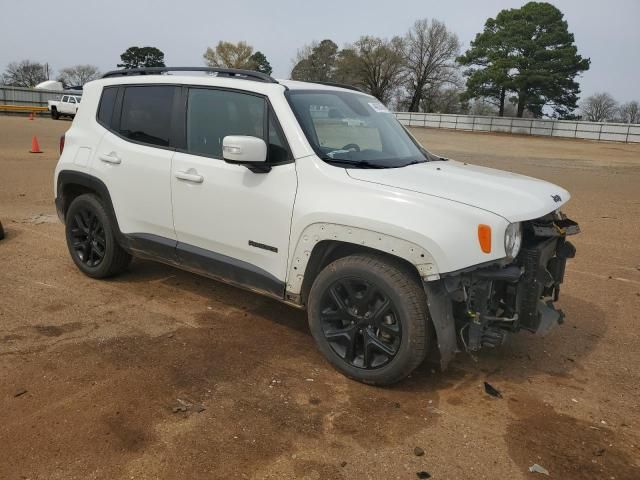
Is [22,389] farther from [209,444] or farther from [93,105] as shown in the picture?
[93,105]

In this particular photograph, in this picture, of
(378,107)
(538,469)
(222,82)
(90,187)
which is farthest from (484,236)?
(90,187)

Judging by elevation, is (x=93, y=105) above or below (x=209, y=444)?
above

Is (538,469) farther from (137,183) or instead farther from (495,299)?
(137,183)

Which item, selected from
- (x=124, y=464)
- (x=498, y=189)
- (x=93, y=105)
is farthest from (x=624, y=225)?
(x=124, y=464)

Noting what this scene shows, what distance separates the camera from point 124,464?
276 centimetres

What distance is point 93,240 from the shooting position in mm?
5320

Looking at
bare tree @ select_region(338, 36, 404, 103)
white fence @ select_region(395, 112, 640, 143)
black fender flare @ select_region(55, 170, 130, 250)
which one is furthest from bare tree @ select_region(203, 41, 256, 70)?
black fender flare @ select_region(55, 170, 130, 250)

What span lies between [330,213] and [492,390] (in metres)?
1.56

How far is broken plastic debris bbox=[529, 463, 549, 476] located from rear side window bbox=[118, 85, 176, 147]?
134 inches

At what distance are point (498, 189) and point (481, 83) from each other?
2465 inches

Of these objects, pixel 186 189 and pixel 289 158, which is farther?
pixel 186 189

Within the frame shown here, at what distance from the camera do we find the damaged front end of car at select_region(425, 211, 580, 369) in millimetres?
3289

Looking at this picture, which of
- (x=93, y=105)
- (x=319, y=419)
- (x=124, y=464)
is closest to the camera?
(x=124, y=464)

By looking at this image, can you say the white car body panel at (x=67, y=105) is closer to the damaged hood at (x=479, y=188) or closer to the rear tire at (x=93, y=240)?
the rear tire at (x=93, y=240)
